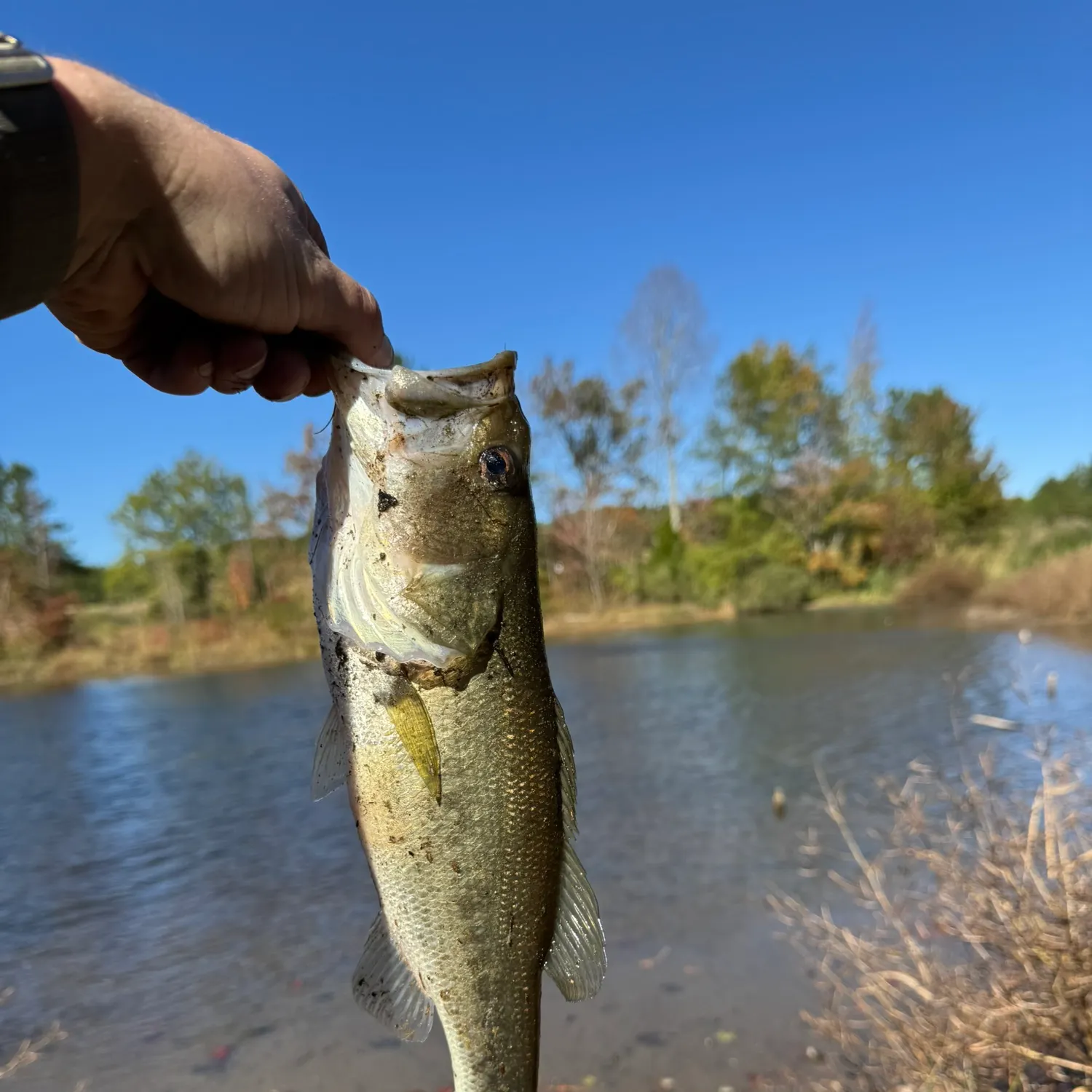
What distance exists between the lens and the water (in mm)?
5488

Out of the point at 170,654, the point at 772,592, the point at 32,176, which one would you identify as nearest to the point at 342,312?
the point at 32,176

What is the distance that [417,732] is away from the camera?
167cm

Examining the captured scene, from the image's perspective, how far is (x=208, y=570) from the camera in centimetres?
3447

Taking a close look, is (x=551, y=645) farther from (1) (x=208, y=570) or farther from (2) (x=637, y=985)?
(2) (x=637, y=985)

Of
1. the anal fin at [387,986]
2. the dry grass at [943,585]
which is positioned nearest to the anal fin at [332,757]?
the anal fin at [387,986]

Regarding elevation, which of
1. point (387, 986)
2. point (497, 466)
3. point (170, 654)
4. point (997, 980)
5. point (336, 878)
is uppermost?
point (497, 466)

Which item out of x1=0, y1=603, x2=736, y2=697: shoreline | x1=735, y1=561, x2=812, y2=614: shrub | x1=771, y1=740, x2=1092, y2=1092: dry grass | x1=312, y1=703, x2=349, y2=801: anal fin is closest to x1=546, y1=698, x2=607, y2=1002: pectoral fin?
x1=312, y1=703, x2=349, y2=801: anal fin

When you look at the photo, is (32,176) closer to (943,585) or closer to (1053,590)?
(1053,590)

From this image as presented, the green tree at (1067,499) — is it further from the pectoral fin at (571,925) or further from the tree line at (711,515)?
the pectoral fin at (571,925)

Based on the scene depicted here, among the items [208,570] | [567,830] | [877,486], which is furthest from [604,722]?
[877,486]

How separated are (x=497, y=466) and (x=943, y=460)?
1731 inches

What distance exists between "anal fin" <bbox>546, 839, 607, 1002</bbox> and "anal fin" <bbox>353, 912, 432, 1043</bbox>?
0.28 meters

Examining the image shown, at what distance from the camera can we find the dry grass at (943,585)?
30.7 m

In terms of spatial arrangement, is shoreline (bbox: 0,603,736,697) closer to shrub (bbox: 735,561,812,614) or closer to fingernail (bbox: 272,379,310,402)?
shrub (bbox: 735,561,812,614)
